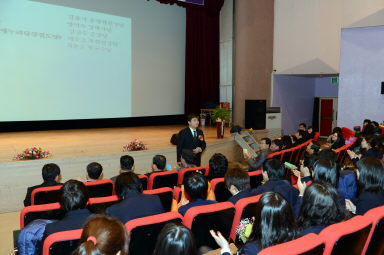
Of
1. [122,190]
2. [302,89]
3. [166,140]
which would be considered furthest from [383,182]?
[302,89]

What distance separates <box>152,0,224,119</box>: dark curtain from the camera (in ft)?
37.0

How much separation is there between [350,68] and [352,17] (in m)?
1.34

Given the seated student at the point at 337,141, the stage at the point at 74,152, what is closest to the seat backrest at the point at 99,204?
the stage at the point at 74,152

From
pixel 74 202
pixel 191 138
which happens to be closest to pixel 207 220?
pixel 74 202

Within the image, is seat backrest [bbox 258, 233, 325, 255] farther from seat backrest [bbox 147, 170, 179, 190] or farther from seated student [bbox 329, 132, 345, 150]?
seated student [bbox 329, 132, 345, 150]

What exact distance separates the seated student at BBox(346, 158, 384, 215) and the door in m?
10.0

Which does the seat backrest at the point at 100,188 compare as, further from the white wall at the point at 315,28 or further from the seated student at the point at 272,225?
the white wall at the point at 315,28

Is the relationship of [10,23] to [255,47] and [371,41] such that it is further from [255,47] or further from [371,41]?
[371,41]

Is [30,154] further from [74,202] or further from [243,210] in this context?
[243,210]

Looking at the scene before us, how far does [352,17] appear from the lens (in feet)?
29.4

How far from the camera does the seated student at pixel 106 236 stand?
49.1 inches

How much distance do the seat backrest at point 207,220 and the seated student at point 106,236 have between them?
0.78 metres

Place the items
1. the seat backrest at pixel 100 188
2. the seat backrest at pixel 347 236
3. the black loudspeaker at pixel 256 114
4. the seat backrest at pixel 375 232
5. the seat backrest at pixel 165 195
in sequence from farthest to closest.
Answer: the black loudspeaker at pixel 256 114
the seat backrest at pixel 100 188
the seat backrest at pixel 165 195
the seat backrest at pixel 375 232
the seat backrest at pixel 347 236

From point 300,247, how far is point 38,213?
6.26 feet
